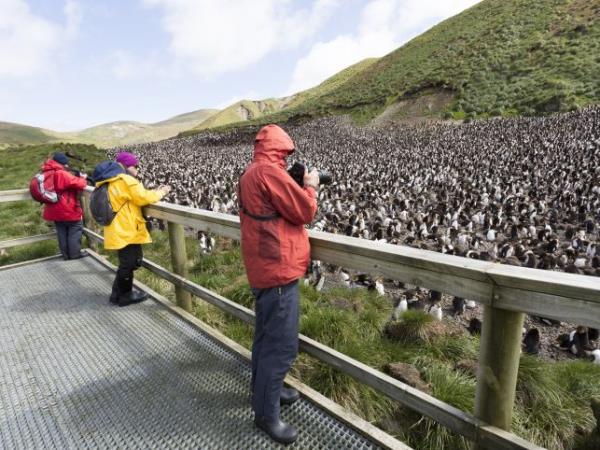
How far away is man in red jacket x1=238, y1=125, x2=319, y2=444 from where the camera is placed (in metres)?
2.39

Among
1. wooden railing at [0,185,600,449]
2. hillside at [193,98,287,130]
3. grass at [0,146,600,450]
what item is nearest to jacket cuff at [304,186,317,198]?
wooden railing at [0,185,600,449]

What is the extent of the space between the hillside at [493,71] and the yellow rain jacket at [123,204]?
3951 cm

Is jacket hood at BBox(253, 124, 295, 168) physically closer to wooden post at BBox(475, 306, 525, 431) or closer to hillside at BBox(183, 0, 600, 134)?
wooden post at BBox(475, 306, 525, 431)

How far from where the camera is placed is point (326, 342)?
4.76 m

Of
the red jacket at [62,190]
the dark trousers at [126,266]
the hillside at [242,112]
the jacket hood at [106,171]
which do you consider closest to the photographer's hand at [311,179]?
the jacket hood at [106,171]

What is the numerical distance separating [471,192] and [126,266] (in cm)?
1377

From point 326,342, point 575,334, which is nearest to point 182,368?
point 326,342

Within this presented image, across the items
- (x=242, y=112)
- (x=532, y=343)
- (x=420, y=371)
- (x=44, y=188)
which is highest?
(x=242, y=112)

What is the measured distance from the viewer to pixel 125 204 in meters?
4.51

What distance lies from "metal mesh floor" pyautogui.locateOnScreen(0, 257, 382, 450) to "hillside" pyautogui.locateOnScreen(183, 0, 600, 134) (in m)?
40.0

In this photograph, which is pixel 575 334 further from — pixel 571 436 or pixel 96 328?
pixel 96 328

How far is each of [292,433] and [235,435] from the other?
0.40m

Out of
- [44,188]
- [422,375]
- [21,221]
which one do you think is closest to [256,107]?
[21,221]

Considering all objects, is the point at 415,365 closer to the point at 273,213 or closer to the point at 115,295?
the point at 273,213
